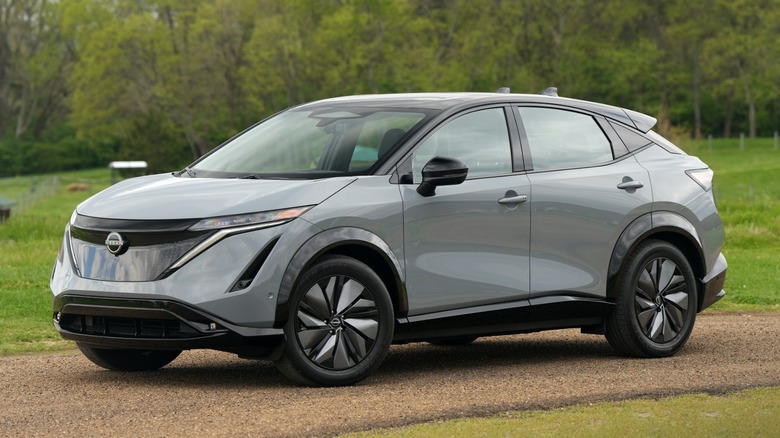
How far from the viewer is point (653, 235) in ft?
30.9

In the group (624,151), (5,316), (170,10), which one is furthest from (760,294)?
(170,10)

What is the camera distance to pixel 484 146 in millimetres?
8562

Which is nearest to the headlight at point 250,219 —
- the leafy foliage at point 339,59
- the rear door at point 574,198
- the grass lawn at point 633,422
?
the grass lawn at point 633,422

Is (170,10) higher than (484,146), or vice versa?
(170,10)

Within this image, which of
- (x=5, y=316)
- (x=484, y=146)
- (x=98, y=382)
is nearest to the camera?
(x=98, y=382)

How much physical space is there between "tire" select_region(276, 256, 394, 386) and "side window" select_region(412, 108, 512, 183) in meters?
0.91

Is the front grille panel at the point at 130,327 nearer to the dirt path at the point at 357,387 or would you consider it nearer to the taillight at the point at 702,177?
the dirt path at the point at 357,387

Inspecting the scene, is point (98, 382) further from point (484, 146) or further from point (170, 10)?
point (170, 10)

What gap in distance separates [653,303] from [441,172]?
2290 millimetres

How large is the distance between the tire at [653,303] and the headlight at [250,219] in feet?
9.03

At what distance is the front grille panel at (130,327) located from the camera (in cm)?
734

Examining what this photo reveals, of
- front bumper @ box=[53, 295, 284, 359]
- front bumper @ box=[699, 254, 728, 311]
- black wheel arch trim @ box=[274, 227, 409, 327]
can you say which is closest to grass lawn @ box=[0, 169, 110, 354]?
front bumper @ box=[53, 295, 284, 359]

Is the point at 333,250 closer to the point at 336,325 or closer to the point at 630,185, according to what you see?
the point at 336,325

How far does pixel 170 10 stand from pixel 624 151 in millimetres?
91128
